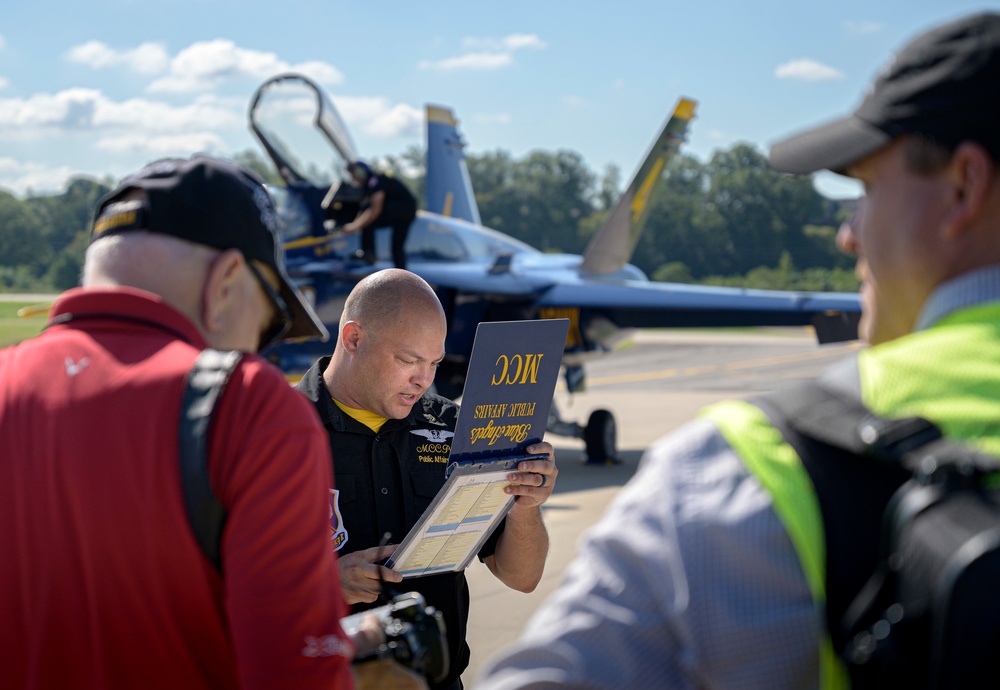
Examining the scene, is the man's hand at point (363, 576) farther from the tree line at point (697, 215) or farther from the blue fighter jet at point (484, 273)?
the tree line at point (697, 215)

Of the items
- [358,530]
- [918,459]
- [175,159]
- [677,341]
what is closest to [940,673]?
[918,459]

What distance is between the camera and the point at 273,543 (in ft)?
4.80

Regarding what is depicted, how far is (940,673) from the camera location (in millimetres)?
993

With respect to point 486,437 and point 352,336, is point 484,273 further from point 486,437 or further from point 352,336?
point 486,437

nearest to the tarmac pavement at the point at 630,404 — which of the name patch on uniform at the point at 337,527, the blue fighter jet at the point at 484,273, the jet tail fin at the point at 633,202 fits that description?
the name patch on uniform at the point at 337,527

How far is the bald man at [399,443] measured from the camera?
2.89 m

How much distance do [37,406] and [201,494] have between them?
0.31 metres

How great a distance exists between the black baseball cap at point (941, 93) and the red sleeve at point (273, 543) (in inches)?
35.8

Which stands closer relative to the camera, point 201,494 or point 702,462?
point 702,462

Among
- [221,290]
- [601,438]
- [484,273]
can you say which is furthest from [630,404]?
[221,290]

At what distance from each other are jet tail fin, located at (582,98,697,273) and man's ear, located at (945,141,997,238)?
13182mm

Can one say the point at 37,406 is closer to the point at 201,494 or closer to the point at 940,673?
the point at 201,494

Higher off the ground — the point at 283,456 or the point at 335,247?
the point at 283,456

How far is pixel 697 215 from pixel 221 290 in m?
80.8
